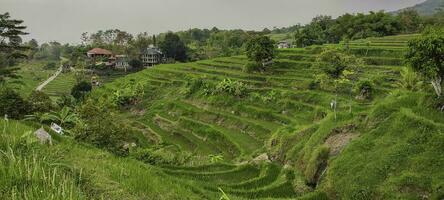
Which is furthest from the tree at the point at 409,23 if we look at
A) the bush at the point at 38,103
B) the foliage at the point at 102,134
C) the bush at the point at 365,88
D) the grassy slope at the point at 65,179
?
the grassy slope at the point at 65,179

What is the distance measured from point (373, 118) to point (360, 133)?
69 centimetres

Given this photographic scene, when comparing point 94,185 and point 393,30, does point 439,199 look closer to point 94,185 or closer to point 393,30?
point 94,185

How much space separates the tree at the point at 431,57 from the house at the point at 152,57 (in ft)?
218

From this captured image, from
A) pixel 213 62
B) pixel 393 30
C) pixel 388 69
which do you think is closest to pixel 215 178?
pixel 388 69

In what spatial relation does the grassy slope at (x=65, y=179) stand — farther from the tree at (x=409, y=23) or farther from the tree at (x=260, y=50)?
the tree at (x=409, y=23)

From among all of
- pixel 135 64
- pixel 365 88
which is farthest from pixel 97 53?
pixel 365 88

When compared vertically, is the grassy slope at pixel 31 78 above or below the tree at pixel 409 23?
below

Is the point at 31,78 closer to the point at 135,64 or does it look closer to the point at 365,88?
the point at 135,64

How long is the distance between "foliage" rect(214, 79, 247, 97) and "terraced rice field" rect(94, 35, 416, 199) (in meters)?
0.61

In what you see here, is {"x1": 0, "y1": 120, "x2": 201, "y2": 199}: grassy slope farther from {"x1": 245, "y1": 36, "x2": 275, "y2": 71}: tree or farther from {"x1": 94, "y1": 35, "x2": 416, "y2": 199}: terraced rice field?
{"x1": 245, "y1": 36, "x2": 275, "y2": 71}: tree

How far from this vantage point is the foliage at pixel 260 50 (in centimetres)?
4281

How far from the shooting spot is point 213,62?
182ft

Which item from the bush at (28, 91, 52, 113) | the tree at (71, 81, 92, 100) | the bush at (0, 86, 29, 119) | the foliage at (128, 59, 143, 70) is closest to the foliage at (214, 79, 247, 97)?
the bush at (28, 91, 52, 113)

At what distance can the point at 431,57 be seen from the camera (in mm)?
15555
